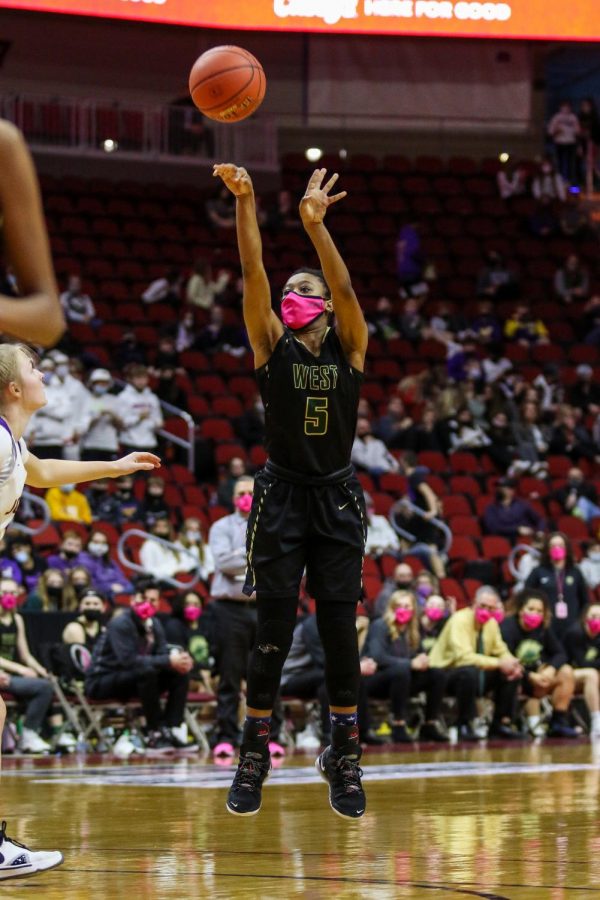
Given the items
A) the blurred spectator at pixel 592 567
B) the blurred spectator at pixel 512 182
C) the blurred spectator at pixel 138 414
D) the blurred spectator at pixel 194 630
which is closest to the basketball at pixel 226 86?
the blurred spectator at pixel 194 630

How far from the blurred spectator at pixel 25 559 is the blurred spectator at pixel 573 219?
45.3 ft

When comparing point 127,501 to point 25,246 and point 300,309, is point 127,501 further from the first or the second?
point 25,246

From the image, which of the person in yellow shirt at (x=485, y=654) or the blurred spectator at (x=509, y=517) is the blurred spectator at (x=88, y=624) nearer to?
the person in yellow shirt at (x=485, y=654)

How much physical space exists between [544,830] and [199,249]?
17612 millimetres

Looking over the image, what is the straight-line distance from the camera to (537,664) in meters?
13.6

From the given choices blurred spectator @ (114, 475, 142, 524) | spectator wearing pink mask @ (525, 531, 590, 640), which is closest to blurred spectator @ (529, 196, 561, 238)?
blurred spectator @ (114, 475, 142, 524)

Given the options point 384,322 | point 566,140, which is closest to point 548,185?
point 566,140

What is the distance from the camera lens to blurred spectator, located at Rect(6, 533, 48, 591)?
1347 cm

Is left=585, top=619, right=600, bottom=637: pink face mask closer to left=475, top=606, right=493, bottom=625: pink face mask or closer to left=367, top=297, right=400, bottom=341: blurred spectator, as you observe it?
left=475, top=606, right=493, bottom=625: pink face mask

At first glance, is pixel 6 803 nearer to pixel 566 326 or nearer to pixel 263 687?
pixel 263 687

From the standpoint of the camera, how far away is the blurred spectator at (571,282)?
23.6 m

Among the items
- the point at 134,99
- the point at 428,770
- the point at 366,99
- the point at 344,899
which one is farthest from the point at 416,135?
the point at 344,899

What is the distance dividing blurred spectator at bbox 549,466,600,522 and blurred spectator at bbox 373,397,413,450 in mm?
1867

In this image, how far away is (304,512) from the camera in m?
5.88
